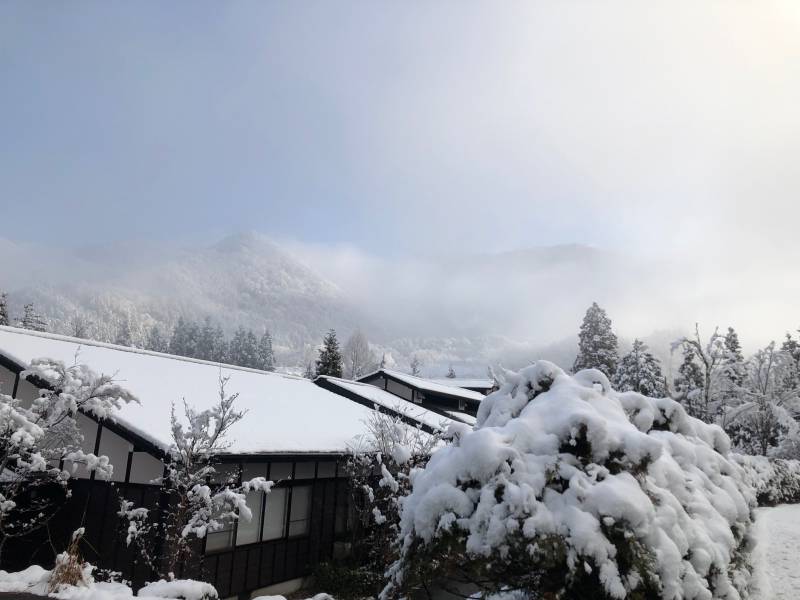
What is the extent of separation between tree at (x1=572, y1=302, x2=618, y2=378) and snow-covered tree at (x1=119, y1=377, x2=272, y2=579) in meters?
43.5

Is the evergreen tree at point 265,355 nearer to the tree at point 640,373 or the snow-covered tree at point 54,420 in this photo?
the tree at point 640,373

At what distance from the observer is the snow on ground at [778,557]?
16.9ft

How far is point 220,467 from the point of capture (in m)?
10.2

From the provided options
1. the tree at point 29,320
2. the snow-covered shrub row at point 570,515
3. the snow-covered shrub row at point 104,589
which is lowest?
the snow-covered shrub row at point 104,589

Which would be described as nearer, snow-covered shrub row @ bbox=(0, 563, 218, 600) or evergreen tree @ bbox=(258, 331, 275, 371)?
snow-covered shrub row @ bbox=(0, 563, 218, 600)

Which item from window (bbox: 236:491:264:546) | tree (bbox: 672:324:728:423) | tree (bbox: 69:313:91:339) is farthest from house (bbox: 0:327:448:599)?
tree (bbox: 69:313:91:339)

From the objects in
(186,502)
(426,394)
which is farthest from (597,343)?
(186,502)

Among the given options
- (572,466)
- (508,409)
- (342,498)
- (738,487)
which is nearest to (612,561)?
(572,466)

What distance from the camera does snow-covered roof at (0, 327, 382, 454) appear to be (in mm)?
9859

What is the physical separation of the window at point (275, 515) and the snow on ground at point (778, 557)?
889 cm

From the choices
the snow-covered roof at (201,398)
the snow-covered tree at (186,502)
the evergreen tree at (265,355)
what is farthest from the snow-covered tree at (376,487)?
the evergreen tree at (265,355)

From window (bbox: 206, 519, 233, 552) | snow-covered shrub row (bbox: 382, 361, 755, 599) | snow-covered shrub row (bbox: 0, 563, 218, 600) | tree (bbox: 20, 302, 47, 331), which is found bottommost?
window (bbox: 206, 519, 233, 552)

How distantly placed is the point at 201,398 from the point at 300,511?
349 cm

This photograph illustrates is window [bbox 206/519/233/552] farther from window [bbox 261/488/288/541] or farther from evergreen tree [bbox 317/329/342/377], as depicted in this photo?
evergreen tree [bbox 317/329/342/377]
